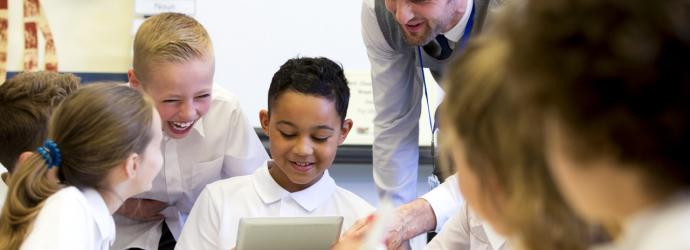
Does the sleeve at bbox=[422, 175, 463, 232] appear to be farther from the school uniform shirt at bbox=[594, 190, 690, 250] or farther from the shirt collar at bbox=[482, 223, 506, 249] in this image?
the school uniform shirt at bbox=[594, 190, 690, 250]

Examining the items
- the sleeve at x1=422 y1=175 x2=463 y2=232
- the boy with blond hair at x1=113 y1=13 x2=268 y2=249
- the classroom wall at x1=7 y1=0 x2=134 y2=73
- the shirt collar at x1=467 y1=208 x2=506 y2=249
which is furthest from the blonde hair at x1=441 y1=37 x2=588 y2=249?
the classroom wall at x1=7 y1=0 x2=134 y2=73

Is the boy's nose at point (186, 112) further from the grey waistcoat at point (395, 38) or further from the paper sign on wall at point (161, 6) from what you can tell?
the paper sign on wall at point (161, 6)

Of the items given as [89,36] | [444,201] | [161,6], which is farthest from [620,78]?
[89,36]

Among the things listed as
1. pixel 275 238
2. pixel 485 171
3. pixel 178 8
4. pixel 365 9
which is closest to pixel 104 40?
pixel 178 8

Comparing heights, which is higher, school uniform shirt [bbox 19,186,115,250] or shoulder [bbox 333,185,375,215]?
school uniform shirt [bbox 19,186,115,250]

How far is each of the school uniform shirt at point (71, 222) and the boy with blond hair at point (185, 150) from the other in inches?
17.7

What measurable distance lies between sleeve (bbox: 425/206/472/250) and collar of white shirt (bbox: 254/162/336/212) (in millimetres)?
343

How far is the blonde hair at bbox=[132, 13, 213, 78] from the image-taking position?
5.87 feet

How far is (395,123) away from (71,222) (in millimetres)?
1139

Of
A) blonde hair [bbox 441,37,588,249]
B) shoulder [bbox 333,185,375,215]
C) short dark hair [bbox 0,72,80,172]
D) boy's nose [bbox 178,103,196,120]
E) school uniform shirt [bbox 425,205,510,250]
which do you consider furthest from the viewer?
shoulder [bbox 333,185,375,215]

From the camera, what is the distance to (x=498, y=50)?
0.52m

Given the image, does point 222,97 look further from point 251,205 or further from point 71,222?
point 71,222

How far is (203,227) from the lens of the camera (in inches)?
71.4

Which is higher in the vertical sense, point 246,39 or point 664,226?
point 664,226
